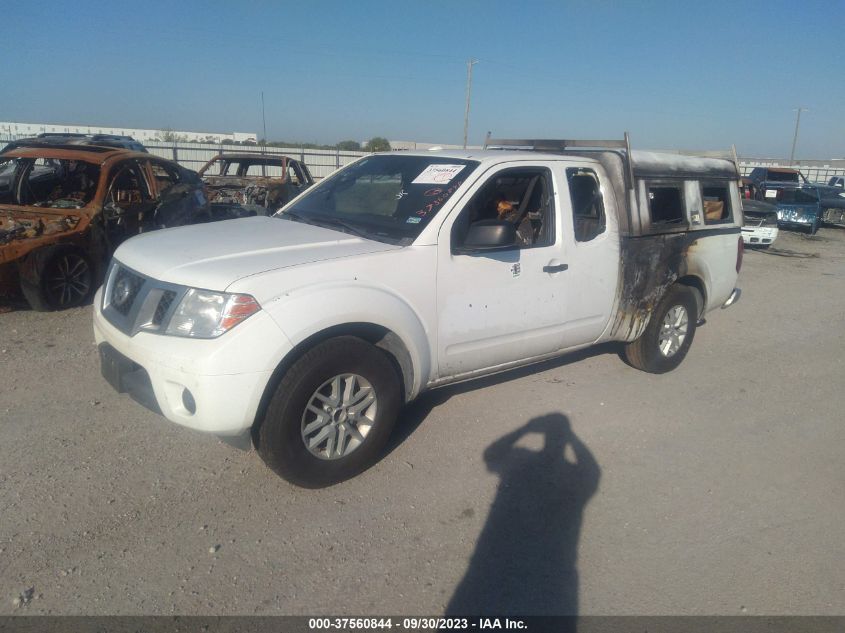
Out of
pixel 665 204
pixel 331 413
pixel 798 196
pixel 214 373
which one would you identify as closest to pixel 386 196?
pixel 331 413

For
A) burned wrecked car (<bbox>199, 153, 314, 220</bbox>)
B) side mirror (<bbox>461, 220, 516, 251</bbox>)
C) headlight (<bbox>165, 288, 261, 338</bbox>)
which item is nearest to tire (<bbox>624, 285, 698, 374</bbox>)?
side mirror (<bbox>461, 220, 516, 251</bbox>)

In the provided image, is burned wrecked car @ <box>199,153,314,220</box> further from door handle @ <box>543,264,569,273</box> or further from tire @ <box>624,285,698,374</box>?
door handle @ <box>543,264,569,273</box>

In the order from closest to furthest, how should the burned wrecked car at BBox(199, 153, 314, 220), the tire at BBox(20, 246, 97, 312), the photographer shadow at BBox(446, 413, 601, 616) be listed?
the photographer shadow at BBox(446, 413, 601, 616) < the tire at BBox(20, 246, 97, 312) < the burned wrecked car at BBox(199, 153, 314, 220)

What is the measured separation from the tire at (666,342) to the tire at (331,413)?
9.17 ft

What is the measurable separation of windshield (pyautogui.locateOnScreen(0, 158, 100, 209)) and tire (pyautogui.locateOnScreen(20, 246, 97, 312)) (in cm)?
78

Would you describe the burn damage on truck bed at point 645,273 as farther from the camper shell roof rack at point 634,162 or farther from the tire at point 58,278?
the tire at point 58,278

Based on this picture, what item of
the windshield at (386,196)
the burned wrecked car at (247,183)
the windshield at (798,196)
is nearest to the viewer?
the windshield at (386,196)

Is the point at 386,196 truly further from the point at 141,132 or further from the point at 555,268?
the point at 141,132

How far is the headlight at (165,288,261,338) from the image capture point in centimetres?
302

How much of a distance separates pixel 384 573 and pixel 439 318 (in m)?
1.51

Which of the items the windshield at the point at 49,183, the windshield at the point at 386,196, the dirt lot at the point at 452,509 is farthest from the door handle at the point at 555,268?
the windshield at the point at 49,183

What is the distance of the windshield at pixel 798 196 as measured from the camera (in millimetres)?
18500

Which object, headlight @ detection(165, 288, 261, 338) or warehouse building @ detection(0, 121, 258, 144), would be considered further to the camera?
warehouse building @ detection(0, 121, 258, 144)

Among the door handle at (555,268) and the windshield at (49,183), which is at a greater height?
the windshield at (49,183)
